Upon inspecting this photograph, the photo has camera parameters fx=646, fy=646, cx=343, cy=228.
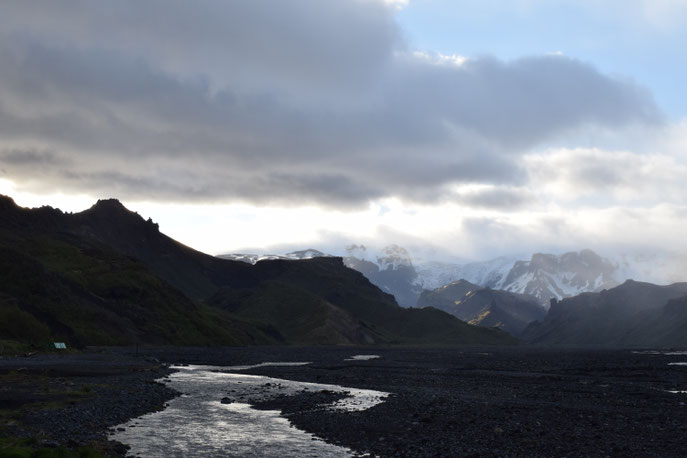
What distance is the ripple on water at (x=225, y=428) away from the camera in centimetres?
3359

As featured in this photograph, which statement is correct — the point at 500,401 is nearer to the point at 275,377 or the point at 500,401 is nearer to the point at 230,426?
the point at 230,426

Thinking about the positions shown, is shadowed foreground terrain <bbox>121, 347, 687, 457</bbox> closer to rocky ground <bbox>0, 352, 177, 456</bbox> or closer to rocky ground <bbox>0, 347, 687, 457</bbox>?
rocky ground <bbox>0, 347, 687, 457</bbox>

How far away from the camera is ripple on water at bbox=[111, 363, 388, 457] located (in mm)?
33594

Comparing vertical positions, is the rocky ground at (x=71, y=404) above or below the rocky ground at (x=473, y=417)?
above

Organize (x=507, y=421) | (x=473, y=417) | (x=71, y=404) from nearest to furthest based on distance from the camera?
(x=507, y=421)
(x=473, y=417)
(x=71, y=404)

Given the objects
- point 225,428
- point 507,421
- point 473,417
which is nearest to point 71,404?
point 225,428

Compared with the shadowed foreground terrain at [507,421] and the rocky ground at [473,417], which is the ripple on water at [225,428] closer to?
the rocky ground at [473,417]

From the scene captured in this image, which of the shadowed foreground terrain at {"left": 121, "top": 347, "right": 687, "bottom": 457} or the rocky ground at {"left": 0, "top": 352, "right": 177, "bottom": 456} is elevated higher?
the rocky ground at {"left": 0, "top": 352, "right": 177, "bottom": 456}

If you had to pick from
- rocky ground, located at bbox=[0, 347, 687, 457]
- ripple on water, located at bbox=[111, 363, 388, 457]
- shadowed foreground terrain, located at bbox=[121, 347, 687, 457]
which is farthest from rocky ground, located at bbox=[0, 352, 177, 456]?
shadowed foreground terrain, located at bbox=[121, 347, 687, 457]

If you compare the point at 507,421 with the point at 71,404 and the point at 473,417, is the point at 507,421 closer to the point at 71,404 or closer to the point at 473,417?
the point at 473,417

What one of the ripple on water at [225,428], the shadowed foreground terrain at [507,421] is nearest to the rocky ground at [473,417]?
the shadowed foreground terrain at [507,421]

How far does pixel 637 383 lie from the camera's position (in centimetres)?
7975

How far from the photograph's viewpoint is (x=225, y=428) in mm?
40625

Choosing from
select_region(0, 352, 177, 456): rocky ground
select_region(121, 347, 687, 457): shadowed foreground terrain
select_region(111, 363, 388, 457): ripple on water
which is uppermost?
select_region(0, 352, 177, 456): rocky ground
